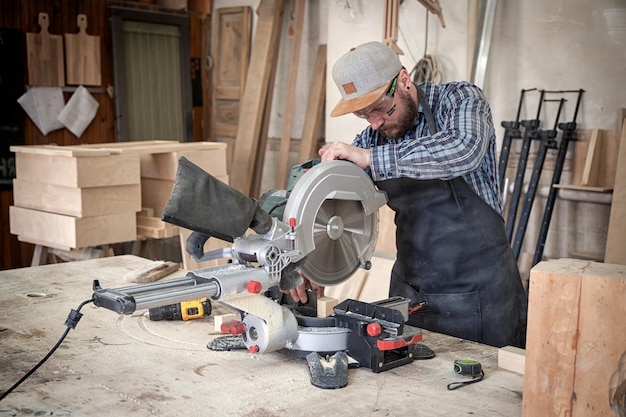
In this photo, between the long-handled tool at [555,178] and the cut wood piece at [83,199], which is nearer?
the cut wood piece at [83,199]

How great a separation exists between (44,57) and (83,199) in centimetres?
255

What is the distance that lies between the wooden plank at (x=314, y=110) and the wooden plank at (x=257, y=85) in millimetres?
388

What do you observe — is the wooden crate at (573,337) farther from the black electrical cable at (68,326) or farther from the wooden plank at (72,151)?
the wooden plank at (72,151)

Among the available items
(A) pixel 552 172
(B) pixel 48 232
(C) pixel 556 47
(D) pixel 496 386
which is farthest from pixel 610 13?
(B) pixel 48 232

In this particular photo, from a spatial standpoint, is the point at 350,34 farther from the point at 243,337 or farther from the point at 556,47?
the point at 243,337

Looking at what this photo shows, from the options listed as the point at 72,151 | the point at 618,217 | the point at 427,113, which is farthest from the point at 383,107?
the point at 618,217

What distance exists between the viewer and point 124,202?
3.78 m

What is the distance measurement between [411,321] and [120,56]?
14.0ft

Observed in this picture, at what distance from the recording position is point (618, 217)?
12.6 ft

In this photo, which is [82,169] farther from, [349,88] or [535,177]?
[535,177]

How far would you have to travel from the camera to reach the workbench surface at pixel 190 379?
161cm

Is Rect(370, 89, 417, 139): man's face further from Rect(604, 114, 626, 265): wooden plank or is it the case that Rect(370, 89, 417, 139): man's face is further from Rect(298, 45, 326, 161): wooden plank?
Rect(298, 45, 326, 161): wooden plank

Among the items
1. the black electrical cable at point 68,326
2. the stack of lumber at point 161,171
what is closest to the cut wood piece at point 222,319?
the black electrical cable at point 68,326

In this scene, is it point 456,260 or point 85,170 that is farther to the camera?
point 85,170
